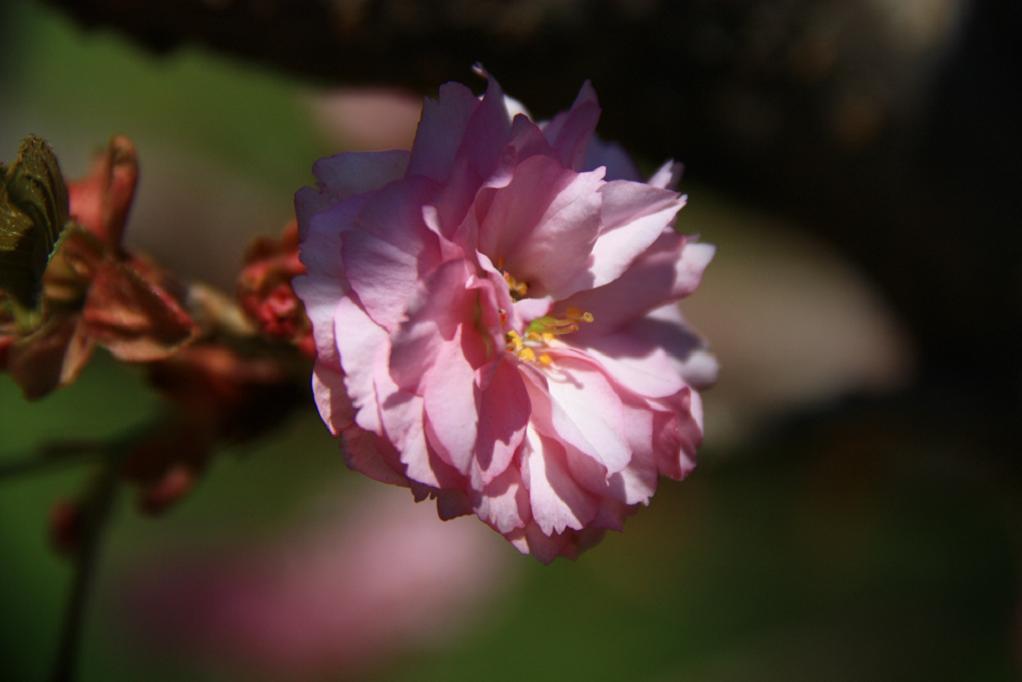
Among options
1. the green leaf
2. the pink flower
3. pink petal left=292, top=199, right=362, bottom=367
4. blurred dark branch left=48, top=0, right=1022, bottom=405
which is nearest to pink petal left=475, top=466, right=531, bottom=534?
the pink flower

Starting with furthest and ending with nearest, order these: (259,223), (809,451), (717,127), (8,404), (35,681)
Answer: (8,404), (259,223), (35,681), (809,451), (717,127)

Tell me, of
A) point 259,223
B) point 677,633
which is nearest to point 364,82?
point 259,223

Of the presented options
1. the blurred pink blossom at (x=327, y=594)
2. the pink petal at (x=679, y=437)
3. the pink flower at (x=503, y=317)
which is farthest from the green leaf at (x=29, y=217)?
the blurred pink blossom at (x=327, y=594)

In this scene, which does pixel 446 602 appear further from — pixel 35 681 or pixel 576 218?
pixel 576 218

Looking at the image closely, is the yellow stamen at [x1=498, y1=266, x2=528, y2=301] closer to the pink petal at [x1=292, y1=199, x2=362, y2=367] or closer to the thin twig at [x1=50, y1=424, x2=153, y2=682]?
the pink petal at [x1=292, y1=199, x2=362, y2=367]

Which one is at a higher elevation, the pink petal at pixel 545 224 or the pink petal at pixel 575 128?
the pink petal at pixel 575 128

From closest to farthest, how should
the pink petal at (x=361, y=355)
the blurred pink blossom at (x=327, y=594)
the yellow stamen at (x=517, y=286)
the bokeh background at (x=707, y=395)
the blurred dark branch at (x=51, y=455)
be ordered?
the pink petal at (x=361, y=355) < the yellow stamen at (x=517, y=286) < the blurred dark branch at (x=51, y=455) < the bokeh background at (x=707, y=395) < the blurred pink blossom at (x=327, y=594)

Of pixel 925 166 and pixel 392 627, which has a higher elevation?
pixel 925 166

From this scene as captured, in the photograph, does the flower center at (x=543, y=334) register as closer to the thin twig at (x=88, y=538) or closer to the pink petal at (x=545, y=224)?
the pink petal at (x=545, y=224)
